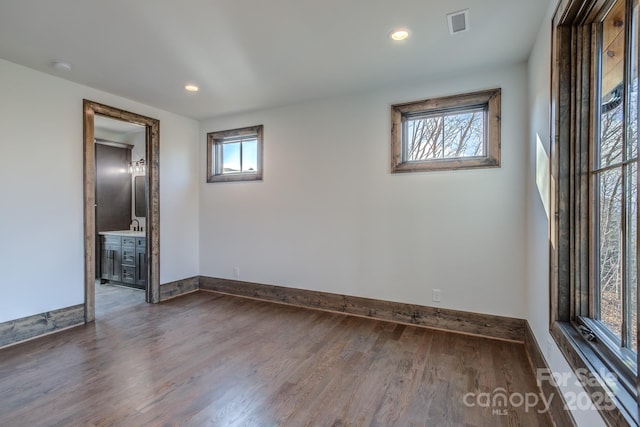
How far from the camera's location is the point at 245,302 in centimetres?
423

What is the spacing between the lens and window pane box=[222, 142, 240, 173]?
183 inches

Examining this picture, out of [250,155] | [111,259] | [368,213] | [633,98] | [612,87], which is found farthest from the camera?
[111,259]

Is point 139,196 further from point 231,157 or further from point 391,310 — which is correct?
point 391,310

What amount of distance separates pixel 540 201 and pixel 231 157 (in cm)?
393

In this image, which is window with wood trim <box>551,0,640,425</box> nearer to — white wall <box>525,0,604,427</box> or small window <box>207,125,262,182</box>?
white wall <box>525,0,604,427</box>

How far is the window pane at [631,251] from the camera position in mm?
1227

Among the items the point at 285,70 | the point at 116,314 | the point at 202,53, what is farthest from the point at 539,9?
the point at 116,314

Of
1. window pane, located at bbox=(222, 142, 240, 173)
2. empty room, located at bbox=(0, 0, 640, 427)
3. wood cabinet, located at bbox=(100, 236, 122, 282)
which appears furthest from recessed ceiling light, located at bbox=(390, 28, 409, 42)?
wood cabinet, located at bbox=(100, 236, 122, 282)

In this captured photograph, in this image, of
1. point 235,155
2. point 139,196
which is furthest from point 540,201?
point 139,196

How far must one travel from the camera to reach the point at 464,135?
321 cm

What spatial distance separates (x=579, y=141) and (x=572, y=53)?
0.52 metres

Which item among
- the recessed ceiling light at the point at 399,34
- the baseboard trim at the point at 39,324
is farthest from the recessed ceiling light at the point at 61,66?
the recessed ceiling light at the point at 399,34

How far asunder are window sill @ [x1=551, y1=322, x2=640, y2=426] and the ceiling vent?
210 cm

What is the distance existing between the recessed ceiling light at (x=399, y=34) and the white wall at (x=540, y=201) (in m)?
0.92
